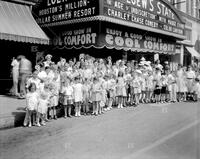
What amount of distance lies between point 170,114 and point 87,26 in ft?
22.0

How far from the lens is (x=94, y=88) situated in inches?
382

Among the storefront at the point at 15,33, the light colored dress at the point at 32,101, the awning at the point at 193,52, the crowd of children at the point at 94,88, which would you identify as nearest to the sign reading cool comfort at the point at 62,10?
the storefront at the point at 15,33

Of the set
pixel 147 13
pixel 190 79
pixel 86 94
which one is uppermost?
pixel 147 13

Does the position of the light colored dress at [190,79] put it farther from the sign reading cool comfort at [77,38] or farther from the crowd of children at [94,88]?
the sign reading cool comfort at [77,38]

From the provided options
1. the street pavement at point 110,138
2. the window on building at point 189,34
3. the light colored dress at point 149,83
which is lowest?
the street pavement at point 110,138

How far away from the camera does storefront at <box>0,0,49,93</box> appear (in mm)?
11875

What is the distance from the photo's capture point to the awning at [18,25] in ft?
38.4

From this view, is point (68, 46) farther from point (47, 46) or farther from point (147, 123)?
point (147, 123)

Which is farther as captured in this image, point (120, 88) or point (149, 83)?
point (149, 83)

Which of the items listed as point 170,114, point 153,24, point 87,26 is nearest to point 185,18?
point 153,24

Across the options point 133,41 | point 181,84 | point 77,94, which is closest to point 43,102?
point 77,94

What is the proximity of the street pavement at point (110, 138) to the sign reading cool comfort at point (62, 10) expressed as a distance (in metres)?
5.79

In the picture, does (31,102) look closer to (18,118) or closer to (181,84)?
(18,118)

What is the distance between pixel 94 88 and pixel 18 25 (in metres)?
5.16
